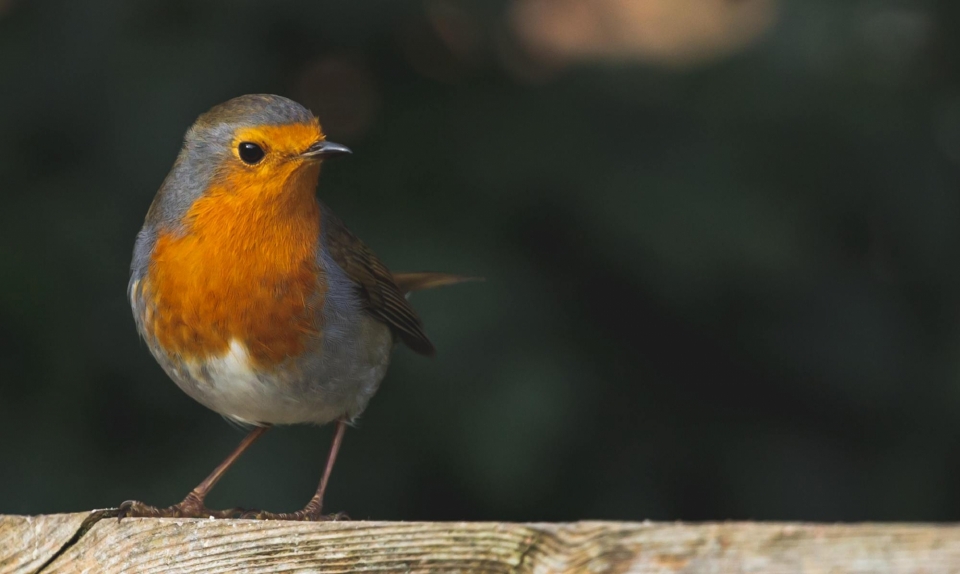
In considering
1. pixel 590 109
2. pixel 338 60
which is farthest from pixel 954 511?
pixel 338 60

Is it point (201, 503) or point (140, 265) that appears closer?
point (140, 265)

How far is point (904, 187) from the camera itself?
3389 millimetres

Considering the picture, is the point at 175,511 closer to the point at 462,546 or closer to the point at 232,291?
the point at 232,291

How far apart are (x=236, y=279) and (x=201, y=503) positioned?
2.31ft

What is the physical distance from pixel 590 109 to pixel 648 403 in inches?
32.4

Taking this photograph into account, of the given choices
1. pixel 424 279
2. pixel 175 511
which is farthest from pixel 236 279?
pixel 424 279

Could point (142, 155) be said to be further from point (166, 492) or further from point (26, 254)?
point (166, 492)

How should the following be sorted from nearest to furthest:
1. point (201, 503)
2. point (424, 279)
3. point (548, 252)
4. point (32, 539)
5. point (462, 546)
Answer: point (462, 546) → point (32, 539) → point (201, 503) → point (424, 279) → point (548, 252)

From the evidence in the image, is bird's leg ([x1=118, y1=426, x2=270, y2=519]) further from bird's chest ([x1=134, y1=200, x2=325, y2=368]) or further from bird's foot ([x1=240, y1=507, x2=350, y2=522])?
bird's chest ([x1=134, y1=200, x2=325, y2=368])

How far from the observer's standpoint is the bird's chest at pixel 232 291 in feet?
7.66

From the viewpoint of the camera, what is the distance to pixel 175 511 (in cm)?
238

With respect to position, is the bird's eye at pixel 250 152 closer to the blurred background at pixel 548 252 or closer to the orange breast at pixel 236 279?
the orange breast at pixel 236 279

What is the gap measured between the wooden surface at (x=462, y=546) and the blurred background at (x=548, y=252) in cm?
145

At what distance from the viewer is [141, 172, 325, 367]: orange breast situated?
234 centimetres
